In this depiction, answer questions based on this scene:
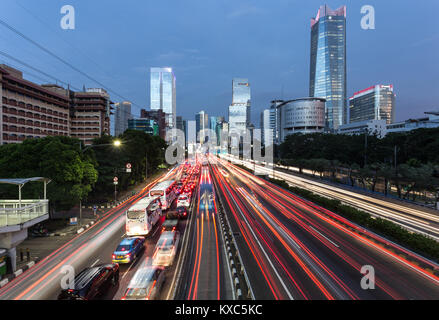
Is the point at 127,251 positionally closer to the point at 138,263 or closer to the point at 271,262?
the point at 138,263

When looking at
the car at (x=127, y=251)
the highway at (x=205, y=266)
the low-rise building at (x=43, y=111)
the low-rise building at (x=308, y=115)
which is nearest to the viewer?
the highway at (x=205, y=266)

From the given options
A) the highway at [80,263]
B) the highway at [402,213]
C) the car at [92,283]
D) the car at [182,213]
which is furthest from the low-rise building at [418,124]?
the car at [92,283]

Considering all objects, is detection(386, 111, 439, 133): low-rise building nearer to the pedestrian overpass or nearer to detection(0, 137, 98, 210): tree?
detection(0, 137, 98, 210): tree

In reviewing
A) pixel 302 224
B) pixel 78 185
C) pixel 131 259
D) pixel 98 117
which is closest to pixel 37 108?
pixel 98 117

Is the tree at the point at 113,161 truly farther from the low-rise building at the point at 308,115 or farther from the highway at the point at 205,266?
the low-rise building at the point at 308,115

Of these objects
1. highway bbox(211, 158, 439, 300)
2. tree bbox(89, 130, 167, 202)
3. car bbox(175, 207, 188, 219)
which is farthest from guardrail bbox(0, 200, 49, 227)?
highway bbox(211, 158, 439, 300)

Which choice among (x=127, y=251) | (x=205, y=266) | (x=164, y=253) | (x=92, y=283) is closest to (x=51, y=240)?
(x=127, y=251)

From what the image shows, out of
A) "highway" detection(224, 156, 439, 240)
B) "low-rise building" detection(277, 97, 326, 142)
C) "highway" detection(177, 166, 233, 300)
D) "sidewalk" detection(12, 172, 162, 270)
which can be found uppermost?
"low-rise building" detection(277, 97, 326, 142)
